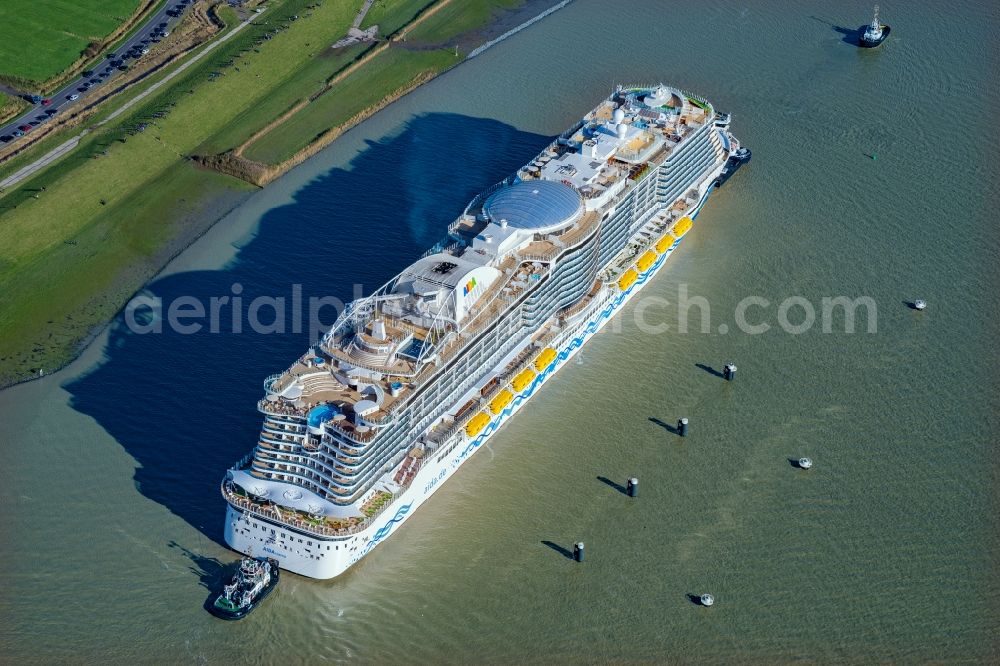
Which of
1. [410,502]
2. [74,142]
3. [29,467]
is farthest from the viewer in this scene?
[74,142]

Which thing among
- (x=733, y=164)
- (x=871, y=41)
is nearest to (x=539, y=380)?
(x=733, y=164)

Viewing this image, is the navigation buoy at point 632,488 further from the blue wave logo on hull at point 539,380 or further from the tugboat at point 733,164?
the tugboat at point 733,164

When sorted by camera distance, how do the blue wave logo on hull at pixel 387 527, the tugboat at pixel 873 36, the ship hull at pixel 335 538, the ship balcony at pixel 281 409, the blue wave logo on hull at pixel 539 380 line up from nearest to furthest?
the ship hull at pixel 335 538 → the ship balcony at pixel 281 409 → the blue wave logo on hull at pixel 387 527 → the blue wave logo on hull at pixel 539 380 → the tugboat at pixel 873 36

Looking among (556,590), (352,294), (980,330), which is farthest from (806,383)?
(352,294)

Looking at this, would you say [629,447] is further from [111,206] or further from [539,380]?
[111,206]

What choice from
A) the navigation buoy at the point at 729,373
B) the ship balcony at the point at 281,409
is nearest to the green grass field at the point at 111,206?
the ship balcony at the point at 281,409

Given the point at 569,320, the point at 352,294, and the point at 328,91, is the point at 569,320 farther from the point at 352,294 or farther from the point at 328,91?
the point at 328,91

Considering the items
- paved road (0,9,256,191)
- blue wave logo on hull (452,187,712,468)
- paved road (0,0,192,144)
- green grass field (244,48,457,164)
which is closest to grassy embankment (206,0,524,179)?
green grass field (244,48,457,164)
